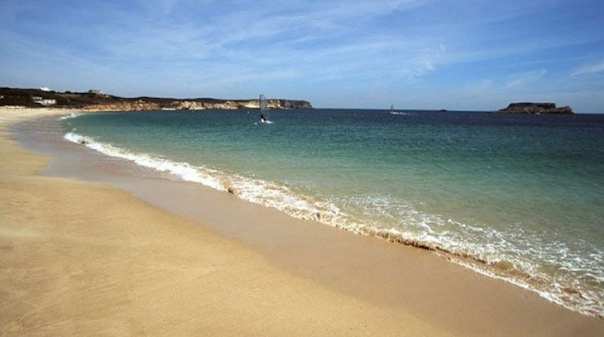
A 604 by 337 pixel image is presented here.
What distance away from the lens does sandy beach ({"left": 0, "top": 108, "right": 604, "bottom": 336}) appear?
4.64m

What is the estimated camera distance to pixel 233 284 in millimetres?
5719

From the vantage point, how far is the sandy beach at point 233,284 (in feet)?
15.2

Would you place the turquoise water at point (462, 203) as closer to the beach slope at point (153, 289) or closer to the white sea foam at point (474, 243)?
the white sea foam at point (474, 243)

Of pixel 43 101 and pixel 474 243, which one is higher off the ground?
pixel 43 101

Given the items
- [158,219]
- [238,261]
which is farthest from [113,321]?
[158,219]

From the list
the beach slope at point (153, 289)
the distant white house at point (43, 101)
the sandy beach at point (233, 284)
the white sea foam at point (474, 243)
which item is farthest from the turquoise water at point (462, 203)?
the distant white house at point (43, 101)

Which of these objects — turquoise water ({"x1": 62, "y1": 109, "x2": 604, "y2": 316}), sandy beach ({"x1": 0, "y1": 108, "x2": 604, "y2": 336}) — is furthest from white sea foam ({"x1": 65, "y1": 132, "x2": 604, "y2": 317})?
sandy beach ({"x1": 0, "y1": 108, "x2": 604, "y2": 336})

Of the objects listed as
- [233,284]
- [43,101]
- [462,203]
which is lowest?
[233,284]

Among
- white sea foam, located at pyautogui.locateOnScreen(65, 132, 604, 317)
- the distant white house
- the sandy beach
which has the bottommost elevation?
the sandy beach

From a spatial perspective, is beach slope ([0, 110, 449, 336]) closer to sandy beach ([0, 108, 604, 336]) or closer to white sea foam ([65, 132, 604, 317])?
sandy beach ([0, 108, 604, 336])

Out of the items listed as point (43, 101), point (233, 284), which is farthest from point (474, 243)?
point (43, 101)

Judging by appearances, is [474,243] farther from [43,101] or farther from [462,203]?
[43,101]

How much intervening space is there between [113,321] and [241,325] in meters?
1.61

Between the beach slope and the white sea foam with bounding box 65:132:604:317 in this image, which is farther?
the white sea foam with bounding box 65:132:604:317
